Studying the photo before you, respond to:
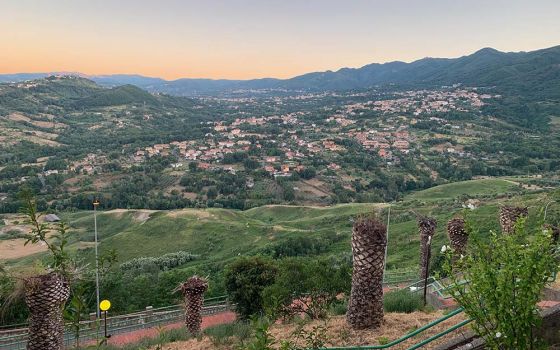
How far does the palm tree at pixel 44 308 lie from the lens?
561 centimetres

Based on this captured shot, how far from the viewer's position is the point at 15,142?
10275 centimetres

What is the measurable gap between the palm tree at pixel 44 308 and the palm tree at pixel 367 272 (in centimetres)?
367

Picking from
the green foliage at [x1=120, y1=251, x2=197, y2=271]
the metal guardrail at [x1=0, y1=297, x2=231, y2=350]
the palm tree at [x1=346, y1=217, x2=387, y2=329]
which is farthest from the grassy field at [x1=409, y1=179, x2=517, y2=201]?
the palm tree at [x1=346, y1=217, x2=387, y2=329]

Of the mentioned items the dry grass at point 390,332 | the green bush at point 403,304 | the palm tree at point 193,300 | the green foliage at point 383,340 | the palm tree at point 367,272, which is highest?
the palm tree at point 367,272

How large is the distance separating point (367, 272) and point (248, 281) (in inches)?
382

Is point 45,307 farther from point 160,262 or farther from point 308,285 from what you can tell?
point 160,262

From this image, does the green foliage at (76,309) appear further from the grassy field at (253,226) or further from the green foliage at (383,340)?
the grassy field at (253,226)

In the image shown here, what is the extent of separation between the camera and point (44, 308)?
562 centimetres

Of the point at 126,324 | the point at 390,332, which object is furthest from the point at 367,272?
the point at 126,324

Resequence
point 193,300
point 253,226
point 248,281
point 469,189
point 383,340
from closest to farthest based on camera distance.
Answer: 1. point 383,340
2. point 193,300
3. point 248,281
4. point 253,226
5. point 469,189

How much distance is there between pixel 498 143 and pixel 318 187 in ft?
149

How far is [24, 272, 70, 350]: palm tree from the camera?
5.61 meters

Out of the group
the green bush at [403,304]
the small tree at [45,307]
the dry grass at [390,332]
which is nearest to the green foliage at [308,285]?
the green bush at [403,304]

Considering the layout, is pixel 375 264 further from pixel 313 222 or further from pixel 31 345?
pixel 313 222
